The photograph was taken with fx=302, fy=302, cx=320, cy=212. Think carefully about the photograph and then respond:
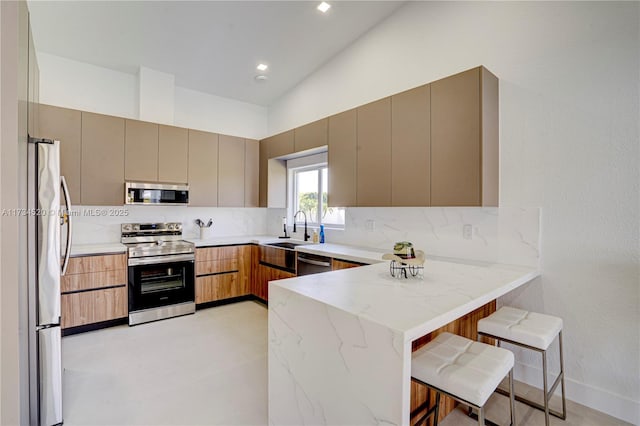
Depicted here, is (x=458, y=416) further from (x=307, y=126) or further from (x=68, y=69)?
(x=68, y=69)

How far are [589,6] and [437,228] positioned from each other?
185cm

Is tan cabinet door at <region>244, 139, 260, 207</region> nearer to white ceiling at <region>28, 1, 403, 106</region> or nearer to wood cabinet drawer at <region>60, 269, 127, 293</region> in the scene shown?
white ceiling at <region>28, 1, 403, 106</region>

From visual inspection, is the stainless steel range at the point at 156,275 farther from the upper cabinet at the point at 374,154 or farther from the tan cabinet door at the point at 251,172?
the upper cabinet at the point at 374,154

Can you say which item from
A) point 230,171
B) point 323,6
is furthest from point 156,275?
point 323,6

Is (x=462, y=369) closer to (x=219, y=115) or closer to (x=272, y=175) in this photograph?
(x=272, y=175)

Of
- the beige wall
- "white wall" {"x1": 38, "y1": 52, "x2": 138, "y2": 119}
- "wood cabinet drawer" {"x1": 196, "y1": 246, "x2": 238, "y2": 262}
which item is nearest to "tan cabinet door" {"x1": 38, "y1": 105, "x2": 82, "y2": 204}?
"white wall" {"x1": 38, "y1": 52, "x2": 138, "y2": 119}

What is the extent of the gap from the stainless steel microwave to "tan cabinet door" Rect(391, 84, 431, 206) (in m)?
2.64

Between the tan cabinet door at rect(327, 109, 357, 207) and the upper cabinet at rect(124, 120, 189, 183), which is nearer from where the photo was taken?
the tan cabinet door at rect(327, 109, 357, 207)

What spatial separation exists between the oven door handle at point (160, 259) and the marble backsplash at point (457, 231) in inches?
77.3

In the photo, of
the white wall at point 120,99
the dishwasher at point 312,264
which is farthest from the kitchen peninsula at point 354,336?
the white wall at point 120,99

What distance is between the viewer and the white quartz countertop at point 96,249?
3.04 meters

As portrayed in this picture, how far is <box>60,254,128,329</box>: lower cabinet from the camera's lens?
2963 mm

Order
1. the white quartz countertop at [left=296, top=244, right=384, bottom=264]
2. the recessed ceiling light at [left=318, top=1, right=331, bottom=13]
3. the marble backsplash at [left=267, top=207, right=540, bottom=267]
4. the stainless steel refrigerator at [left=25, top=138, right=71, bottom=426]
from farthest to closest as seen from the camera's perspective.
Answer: the recessed ceiling light at [left=318, top=1, right=331, bottom=13]
the white quartz countertop at [left=296, top=244, right=384, bottom=264]
the marble backsplash at [left=267, top=207, right=540, bottom=267]
the stainless steel refrigerator at [left=25, top=138, right=71, bottom=426]

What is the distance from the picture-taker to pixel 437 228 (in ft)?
9.21
